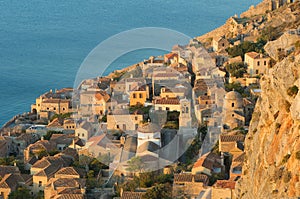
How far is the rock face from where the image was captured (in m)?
12.3

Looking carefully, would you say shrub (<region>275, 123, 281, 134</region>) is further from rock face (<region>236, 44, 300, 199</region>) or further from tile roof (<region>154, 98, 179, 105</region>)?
tile roof (<region>154, 98, 179, 105</region>)

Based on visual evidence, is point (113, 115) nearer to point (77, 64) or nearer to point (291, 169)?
point (291, 169)

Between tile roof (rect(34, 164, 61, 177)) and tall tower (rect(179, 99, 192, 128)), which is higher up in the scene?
tall tower (rect(179, 99, 192, 128))

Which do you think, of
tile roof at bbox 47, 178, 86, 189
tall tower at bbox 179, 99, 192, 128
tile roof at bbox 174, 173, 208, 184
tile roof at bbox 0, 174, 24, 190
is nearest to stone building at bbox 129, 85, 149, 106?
tall tower at bbox 179, 99, 192, 128

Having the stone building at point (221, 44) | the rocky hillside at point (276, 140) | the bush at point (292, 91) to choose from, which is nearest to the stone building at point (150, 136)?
the rocky hillside at point (276, 140)

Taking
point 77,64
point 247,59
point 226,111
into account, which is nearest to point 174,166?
point 226,111

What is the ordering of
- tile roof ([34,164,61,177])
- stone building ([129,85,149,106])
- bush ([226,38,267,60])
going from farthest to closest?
bush ([226,38,267,60]) < stone building ([129,85,149,106]) < tile roof ([34,164,61,177])

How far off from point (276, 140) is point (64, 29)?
66927mm

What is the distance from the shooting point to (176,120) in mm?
30875

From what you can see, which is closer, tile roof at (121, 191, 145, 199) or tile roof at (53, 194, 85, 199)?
tile roof at (121, 191, 145, 199)

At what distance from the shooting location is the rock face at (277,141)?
1233 centimetres

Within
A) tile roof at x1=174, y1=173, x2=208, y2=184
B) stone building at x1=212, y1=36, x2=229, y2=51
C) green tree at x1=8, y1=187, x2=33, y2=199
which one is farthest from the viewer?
stone building at x1=212, y1=36, x2=229, y2=51

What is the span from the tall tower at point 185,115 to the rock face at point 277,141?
13.6 meters

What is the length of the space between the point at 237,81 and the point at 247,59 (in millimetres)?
2788
